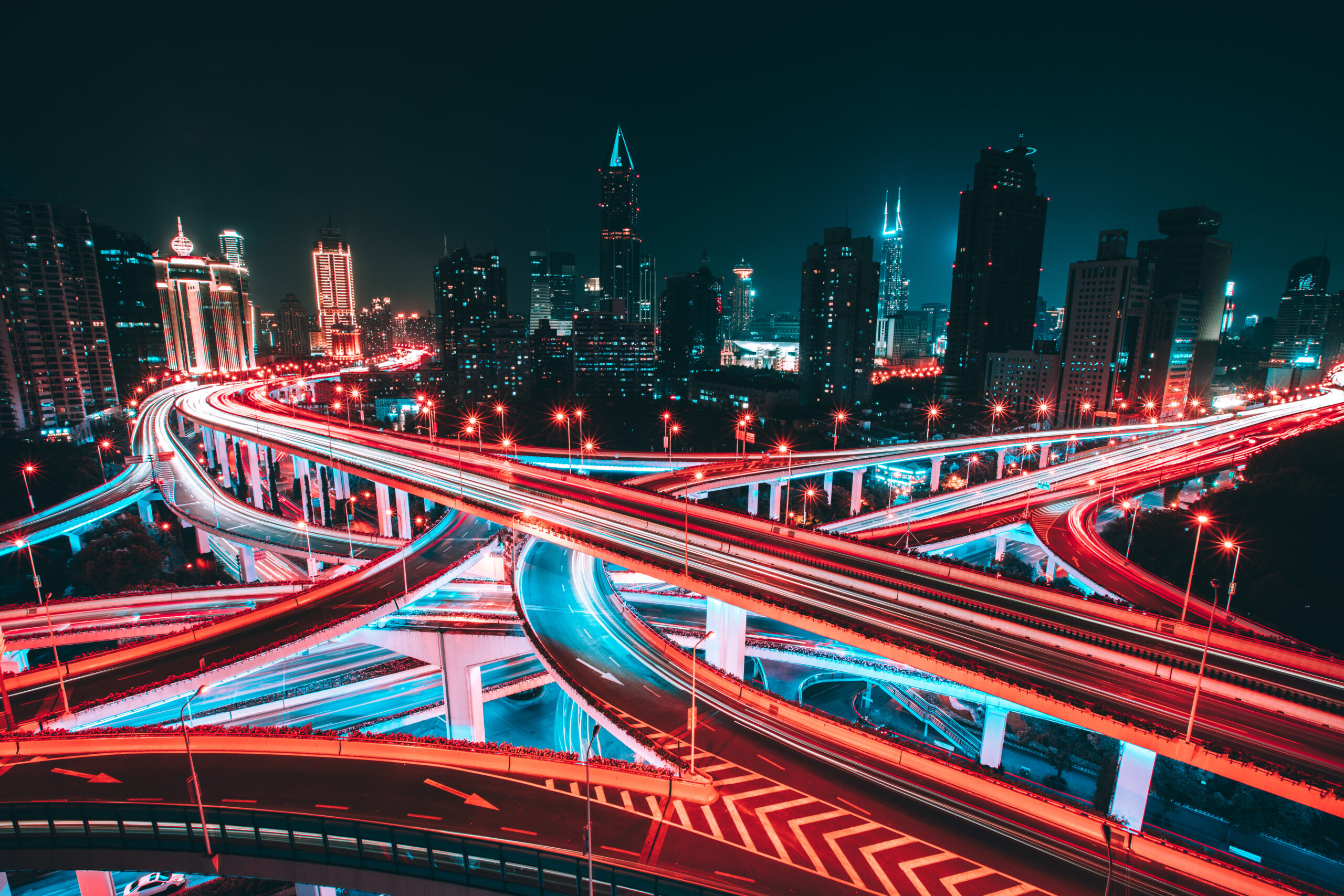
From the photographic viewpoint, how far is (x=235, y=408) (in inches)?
3762

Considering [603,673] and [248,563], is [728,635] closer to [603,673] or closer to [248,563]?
[603,673]

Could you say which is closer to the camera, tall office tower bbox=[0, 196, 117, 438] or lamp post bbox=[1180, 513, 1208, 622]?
lamp post bbox=[1180, 513, 1208, 622]

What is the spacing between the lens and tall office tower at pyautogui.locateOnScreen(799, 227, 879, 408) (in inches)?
6112

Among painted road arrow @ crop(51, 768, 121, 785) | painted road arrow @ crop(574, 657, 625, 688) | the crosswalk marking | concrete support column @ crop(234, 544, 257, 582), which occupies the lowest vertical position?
concrete support column @ crop(234, 544, 257, 582)

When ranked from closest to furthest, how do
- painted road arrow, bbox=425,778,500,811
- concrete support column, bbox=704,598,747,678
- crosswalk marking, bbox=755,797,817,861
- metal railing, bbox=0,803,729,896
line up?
metal railing, bbox=0,803,729,896
crosswalk marking, bbox=755,797,817,861
painted road arrow, bbox=425,778,500,811
concrete support column, bbox=704,598,747,678

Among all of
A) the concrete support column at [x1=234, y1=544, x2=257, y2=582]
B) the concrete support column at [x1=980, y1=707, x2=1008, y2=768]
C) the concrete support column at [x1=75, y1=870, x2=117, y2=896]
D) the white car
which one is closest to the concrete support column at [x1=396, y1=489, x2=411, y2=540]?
the concrete support column at [x1=234, y1=544, x2=257, y2=582]

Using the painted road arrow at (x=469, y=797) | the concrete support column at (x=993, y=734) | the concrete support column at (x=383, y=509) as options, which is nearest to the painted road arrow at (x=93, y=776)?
the painted road arrow at (x=469, y=797)

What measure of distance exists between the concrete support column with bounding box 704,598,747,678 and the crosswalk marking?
12.1m

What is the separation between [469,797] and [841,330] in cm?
15317

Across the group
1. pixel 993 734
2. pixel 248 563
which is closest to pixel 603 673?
pixel 993 734

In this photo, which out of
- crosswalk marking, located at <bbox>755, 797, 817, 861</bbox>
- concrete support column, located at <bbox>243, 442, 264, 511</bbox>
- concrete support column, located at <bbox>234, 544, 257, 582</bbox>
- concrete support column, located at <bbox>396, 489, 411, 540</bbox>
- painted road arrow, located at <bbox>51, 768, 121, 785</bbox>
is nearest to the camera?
crosswalk marking, located at <bbox>755, 797, 817, 861</bbox>

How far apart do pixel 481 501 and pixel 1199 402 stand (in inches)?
7524

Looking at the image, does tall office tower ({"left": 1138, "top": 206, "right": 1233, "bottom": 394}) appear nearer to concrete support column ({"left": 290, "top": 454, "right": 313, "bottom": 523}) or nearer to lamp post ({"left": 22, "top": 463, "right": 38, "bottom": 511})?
concrete support column ({"left": 290, "top": 454, "right": 313, "bottom": 523})

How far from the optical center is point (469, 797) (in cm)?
2097
